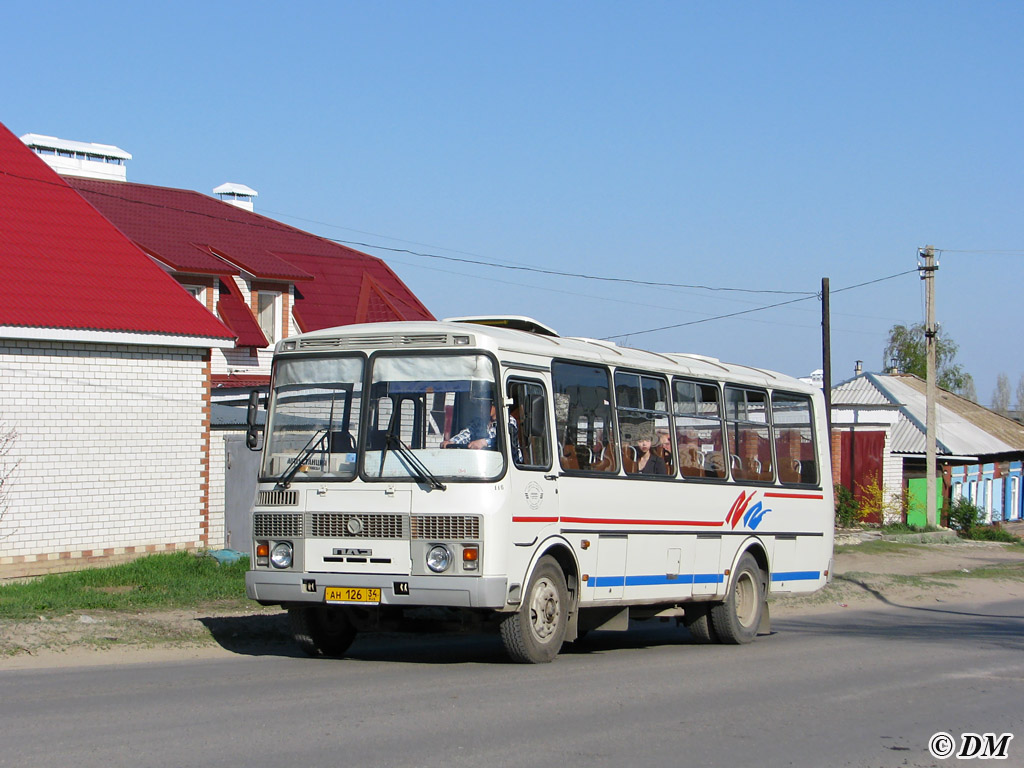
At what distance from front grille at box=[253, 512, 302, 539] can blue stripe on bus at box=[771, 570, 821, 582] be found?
6.62 metres

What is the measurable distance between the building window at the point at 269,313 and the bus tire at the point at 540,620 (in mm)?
18110

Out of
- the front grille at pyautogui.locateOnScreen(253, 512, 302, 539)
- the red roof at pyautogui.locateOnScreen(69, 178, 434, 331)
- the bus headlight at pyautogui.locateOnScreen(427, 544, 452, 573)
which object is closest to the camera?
the bus headlight at pyautogui.locateOnScreen(427, 544, 452, 573)

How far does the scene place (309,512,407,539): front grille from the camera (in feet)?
32.8

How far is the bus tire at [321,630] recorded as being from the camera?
11016mm

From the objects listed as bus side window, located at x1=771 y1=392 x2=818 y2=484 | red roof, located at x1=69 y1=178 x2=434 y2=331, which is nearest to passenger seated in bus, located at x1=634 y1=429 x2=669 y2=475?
bus side window, located at x1=771 y1=392 x2=818 y2=484

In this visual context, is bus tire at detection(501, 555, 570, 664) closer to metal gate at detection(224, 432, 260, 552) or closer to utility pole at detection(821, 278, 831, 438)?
metal gate at detection(224, 432, 260, 552)

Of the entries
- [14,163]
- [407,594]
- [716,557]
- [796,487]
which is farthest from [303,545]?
[14,163]

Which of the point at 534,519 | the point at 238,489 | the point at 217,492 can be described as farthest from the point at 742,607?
the point at 217,492

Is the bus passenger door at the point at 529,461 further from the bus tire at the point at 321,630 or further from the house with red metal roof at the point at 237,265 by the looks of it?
the house with red metal roof at the point at 237,265

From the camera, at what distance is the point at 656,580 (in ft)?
40.2

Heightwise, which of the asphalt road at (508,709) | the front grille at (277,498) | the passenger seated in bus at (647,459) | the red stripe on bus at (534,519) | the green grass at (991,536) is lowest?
the green grass at (991,536)

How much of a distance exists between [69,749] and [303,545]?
3759 mm

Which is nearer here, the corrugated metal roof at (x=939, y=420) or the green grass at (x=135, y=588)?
the green grass at (x=135, y=588)

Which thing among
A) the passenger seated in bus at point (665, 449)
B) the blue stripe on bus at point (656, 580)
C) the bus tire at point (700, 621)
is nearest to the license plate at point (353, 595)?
the blue stripe on bus at point (656, 580)
